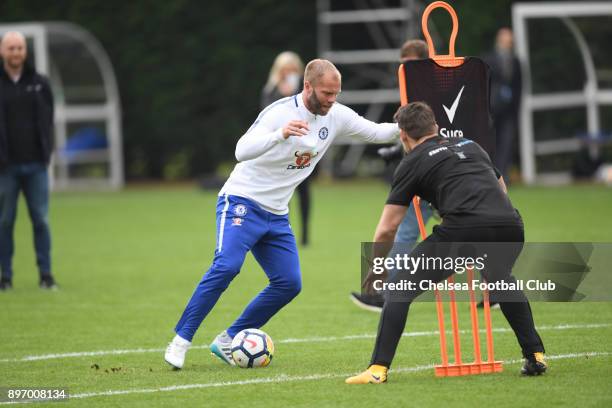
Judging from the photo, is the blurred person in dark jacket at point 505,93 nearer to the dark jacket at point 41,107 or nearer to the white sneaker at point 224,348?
the dark jacket at point 41,107

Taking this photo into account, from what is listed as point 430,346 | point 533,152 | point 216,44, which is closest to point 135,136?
point 216,44

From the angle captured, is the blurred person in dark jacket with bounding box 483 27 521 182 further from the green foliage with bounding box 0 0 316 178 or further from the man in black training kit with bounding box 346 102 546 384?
the man in black training kit with bounding box 346 102 546 384

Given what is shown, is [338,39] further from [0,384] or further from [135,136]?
[0,384]

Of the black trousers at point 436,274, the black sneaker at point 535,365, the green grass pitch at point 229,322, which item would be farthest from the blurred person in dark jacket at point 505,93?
the black trousers at point 436,274

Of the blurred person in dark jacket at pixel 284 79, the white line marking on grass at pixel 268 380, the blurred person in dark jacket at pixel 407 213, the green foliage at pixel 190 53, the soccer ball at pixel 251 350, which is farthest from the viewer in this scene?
the green foliage at pixel 190 53

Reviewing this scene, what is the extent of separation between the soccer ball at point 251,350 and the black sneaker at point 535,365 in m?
1.76

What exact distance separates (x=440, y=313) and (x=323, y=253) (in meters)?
7.39

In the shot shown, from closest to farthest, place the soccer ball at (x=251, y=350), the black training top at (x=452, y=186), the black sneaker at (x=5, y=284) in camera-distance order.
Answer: the black training top at (x=452, y=186) < the soccer ball at (x=251, y=350) < the black sneaker at (x=5, y=284)

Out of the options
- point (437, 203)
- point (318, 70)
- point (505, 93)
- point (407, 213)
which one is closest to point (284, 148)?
point (318, 70)

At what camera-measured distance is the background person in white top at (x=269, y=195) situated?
281 inches

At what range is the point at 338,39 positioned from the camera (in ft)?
86.1

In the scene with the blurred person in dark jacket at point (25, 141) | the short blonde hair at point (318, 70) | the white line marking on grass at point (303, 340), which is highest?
the short blonde hair at point (318, 70)

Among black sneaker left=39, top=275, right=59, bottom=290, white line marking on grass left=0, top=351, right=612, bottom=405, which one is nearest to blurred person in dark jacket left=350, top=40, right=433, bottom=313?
white line marking on grass left=0, top=351, right=612, bottom=405

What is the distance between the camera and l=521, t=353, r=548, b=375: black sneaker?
264 inches
